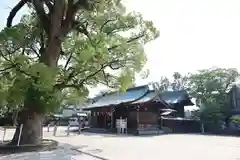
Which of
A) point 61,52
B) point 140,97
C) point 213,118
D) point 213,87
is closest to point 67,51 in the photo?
point 61,52

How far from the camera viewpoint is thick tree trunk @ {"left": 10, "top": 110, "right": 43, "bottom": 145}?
11.4 metres

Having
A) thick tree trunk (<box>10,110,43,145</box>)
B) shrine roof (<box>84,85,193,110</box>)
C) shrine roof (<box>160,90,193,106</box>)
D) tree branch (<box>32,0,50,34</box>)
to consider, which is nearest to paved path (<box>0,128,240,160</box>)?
thick tree trunk (<box>10,110,43,145</box>)

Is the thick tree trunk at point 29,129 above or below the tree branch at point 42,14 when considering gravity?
below

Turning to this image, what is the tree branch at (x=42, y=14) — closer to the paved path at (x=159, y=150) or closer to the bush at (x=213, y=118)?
the paved path at (x=159, y=150)

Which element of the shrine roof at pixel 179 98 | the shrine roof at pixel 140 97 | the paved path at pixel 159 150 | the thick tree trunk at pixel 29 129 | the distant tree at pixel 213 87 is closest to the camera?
the paved path at pixel 159 150

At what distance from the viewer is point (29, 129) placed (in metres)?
11.5

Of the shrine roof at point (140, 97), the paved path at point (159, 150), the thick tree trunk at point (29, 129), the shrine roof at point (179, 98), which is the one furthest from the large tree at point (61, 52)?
the shrine roof at point (179, 98)

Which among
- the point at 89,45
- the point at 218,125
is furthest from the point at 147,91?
the point at 89,45

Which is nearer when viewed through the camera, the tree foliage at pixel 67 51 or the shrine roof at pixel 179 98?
the tree foliage at pixel 67 51

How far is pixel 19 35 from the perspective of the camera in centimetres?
1027

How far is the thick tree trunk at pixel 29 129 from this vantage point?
11.4 metres

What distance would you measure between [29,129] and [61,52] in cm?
421

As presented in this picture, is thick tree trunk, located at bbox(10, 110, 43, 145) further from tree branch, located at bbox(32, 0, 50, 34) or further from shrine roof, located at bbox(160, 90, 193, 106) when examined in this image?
shrine roof, located at bbox(160, 90, 193, 106)

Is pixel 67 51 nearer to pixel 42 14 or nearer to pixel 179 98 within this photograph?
pixel 42 14
